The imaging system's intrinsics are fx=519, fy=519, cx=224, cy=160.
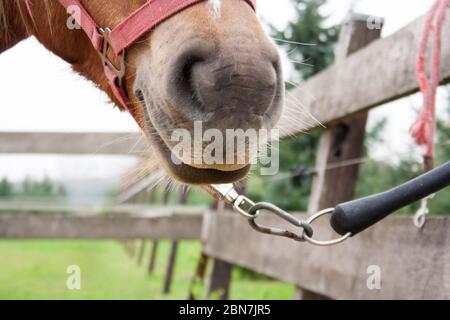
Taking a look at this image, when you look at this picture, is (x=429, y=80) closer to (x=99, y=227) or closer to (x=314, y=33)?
(x=99, y=227)

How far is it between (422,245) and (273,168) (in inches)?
21.3

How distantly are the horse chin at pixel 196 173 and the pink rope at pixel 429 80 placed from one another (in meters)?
0.66

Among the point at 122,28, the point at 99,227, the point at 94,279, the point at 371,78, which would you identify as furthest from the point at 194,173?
the point at 94,279

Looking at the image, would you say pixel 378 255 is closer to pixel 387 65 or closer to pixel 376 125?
pixel 387 65

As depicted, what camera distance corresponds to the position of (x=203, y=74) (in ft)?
4.02

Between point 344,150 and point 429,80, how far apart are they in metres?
0.84

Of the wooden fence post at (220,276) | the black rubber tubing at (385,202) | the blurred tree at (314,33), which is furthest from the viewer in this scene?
the blurred tree at (314,33)

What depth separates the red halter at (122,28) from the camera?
4.54ft

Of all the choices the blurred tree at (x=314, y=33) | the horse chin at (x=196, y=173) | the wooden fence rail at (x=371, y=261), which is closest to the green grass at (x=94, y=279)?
the wooden fence rail at (x=371, y=261)

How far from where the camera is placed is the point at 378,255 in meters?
1.82

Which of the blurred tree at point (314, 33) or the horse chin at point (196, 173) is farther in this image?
the blurred tree at point (314, 33)

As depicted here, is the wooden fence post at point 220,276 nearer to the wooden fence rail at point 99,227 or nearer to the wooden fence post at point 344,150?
the wooden fence rail at point 99,227

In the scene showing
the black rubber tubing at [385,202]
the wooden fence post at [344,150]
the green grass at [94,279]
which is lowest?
the green grass at [94,279]
